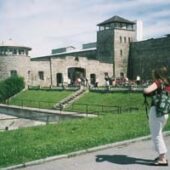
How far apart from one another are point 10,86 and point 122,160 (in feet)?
138

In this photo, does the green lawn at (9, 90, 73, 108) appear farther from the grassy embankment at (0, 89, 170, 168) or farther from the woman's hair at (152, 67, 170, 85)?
the woman's hair at (152, 67, 170, 85)

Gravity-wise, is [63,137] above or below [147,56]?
below

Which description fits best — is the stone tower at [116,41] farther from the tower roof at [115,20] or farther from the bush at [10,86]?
the bush at [10,86]

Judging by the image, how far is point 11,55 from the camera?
5281 centimetres

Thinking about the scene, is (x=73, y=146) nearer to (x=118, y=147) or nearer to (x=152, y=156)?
(x=118, y=147)

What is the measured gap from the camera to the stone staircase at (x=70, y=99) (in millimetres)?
35994

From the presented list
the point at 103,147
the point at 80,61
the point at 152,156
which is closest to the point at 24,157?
the point at 103,147

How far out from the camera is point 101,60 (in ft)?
203

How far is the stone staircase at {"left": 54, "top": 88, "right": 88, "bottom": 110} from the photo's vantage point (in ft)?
118

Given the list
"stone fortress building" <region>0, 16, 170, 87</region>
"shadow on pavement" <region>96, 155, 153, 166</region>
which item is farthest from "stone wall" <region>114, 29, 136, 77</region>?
"shadow on pavement" <region>96, 155, 153, 166</region>

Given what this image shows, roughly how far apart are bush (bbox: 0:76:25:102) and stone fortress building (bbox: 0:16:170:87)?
1.95m

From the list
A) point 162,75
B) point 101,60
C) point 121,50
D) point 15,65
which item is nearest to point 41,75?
point 15,65

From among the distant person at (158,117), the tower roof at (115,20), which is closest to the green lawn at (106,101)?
the distant person at (158,117)

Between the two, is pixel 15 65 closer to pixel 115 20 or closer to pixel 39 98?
pixel 39 98
